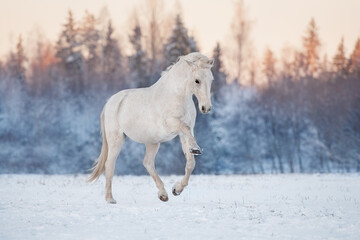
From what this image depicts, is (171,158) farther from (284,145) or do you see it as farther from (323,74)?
(323,74)

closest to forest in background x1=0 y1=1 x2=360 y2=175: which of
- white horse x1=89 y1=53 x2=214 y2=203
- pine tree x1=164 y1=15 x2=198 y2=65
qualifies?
pine tree x1=164 y1=15 x2=198 y2=65

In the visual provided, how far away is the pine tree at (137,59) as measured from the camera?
133 feet

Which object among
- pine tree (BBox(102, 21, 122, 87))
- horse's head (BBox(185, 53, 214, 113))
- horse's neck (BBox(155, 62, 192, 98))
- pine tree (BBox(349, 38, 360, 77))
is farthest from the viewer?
pine tree (BBox(102, 21, 122, 87))

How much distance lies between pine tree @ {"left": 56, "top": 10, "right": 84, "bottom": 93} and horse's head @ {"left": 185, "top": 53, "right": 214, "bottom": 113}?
39939 millimetres

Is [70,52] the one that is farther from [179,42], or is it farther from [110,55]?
[179,42]

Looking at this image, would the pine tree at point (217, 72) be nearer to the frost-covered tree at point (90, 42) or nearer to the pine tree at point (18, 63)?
the frost-covered tree at point (90, 42)

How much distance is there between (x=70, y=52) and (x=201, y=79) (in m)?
41.8

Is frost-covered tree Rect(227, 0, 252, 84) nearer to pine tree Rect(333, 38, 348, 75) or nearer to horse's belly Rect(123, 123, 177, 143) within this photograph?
pine tree Rect(333, 38, 348, 75)

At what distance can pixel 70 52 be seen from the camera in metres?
47.6

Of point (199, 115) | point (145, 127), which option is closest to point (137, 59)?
point (199, 115)

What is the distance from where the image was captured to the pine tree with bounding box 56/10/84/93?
47.0 meters

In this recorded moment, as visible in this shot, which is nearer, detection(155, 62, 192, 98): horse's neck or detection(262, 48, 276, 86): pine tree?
detection(155, 62, 192, 98): horse's neck

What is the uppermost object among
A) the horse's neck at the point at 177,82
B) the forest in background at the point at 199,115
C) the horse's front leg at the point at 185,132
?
the horse's neck at the point at 177,82


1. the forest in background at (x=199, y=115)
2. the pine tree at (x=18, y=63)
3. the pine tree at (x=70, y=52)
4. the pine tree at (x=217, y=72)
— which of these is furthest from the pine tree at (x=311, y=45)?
the pine tree at (x=18, y=63)
